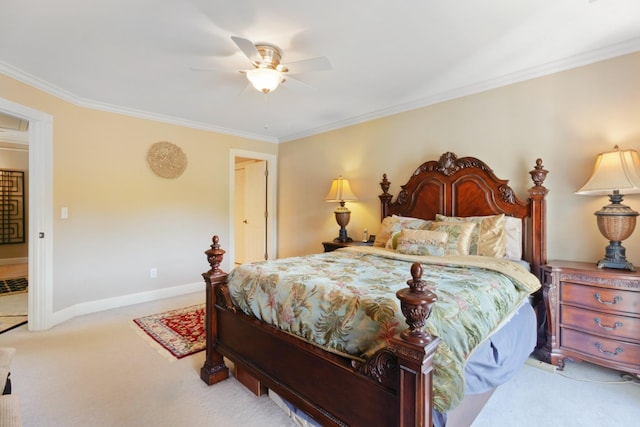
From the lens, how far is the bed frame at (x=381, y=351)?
106cm

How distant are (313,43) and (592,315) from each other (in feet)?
9.44

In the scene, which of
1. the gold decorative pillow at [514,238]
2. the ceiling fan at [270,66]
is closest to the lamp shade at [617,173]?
the gold decorative pillow at [514,238]

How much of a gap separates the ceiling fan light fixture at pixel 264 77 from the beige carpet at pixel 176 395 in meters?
2.26

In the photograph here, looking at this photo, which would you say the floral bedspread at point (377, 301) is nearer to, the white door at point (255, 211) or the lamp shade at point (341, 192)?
the lamp shade at point (341, 192)

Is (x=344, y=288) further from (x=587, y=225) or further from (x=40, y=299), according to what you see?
(x=40, y=299)

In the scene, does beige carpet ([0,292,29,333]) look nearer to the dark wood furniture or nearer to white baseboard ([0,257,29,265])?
white baseboard ([0,257,29,265])

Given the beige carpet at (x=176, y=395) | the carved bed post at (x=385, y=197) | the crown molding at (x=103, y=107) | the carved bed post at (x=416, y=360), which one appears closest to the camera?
the carved bed post at (x=416, y=360)

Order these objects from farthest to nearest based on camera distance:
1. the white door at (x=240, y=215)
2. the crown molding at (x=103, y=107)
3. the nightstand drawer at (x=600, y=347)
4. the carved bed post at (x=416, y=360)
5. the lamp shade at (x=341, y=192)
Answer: the white door at (x=240, y=215) < the lamp shade at (x=341, y=192) < the crown molding at (x=103, y=107) < the nightstand drawer at (x=600, y=347) < the carved bed post at (x=416, y=360)

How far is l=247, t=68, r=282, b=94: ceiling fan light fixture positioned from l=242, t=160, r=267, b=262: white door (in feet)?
10.3

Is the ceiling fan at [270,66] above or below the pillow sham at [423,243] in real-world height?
above

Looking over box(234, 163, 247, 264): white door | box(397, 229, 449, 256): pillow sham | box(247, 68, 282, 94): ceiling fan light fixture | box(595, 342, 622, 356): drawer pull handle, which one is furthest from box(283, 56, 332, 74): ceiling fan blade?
box(234, 163, 247, 264): white door

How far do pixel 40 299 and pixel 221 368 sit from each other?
2308 mm

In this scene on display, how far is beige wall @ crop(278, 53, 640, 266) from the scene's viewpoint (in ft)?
8.00

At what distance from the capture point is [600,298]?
2166 millimetres
